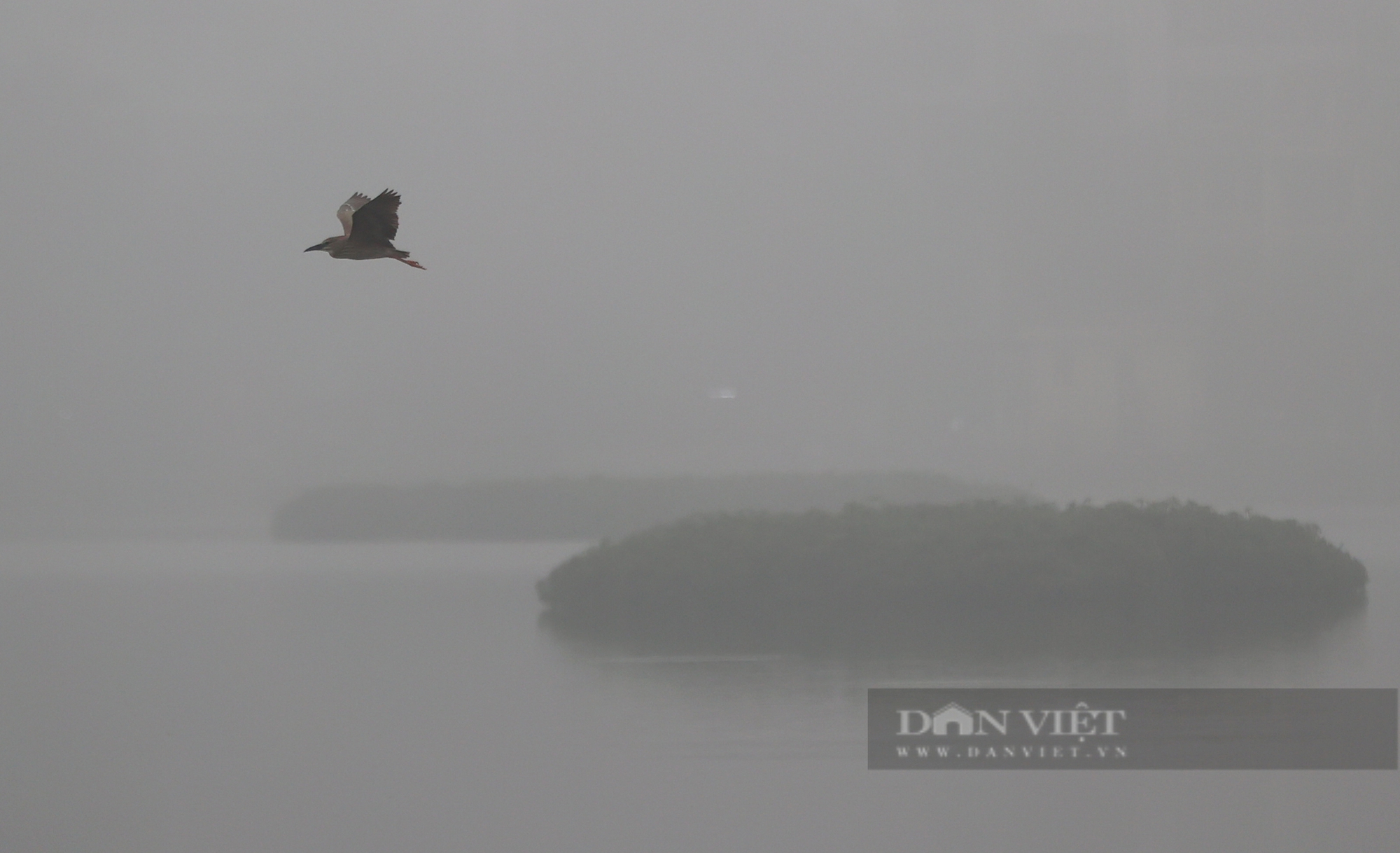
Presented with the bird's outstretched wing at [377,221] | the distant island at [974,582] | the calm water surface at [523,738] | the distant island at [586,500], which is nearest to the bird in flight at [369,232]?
the bird's outstretched wing at [377,221]

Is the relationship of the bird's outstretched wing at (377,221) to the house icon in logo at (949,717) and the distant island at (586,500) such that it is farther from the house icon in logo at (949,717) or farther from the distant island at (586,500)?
the house icon in logo at (949,717)

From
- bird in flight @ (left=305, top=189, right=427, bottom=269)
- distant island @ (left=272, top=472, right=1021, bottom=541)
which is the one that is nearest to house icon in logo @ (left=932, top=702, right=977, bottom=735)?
→ distant island @ (left=272, top=472, right=1021, bottom=541)

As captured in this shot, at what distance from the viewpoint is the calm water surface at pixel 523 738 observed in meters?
2.31

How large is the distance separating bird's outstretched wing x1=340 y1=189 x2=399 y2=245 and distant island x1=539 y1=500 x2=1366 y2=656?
807mm

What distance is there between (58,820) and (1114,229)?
2.73m

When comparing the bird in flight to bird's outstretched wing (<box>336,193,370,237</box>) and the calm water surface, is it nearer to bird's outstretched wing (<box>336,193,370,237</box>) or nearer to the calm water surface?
bird's outstretched wing (<box>336,193,370,237</box>)

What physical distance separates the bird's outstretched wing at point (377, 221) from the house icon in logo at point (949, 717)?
1.55 m

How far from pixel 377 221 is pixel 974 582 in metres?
1.48

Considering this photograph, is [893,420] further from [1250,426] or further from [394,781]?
[394,781]

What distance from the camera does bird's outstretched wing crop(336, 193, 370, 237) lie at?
211 cm

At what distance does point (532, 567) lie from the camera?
7.70 feet

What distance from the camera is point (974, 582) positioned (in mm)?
2320

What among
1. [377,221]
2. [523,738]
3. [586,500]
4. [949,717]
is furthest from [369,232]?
[949,717]

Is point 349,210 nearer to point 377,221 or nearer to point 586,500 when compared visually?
point 377,221
